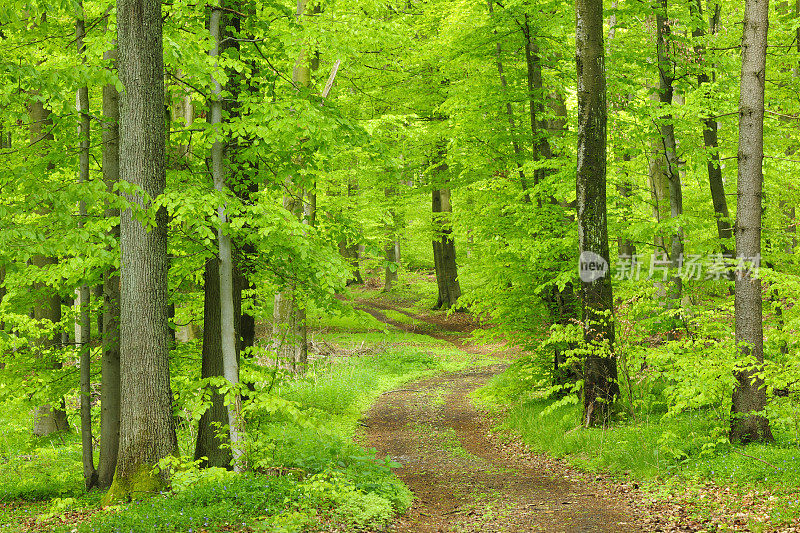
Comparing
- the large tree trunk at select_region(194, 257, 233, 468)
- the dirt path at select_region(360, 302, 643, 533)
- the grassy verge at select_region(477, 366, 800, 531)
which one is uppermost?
the large tree trunk at select_region(194, 257, 233, 468)

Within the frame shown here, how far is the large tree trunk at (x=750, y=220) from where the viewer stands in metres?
7.48

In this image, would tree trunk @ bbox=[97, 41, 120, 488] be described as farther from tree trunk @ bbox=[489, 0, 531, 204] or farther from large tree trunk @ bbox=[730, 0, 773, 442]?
large tree trunk @ bbox=[730, 0, 773, 442]

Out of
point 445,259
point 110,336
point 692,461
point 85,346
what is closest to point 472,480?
point 692,461

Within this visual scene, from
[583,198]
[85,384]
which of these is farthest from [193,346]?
[583,198]

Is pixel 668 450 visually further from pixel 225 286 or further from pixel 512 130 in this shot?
pixel 512 130

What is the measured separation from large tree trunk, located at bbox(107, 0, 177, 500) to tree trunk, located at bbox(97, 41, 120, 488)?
1813mm

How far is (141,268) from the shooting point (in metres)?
6.66

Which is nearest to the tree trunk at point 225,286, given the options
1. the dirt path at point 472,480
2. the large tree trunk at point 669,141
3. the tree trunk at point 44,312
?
the dirt path at point 472,480

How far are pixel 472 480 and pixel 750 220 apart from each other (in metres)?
5.06

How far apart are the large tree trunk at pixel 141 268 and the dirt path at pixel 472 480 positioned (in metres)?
2.95

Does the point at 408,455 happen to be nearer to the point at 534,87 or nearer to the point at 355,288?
the point at 534,87

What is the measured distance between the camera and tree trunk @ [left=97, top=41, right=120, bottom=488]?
329 inches

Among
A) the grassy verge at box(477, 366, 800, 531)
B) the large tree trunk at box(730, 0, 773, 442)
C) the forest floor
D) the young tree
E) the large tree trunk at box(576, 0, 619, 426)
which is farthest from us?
the young tree

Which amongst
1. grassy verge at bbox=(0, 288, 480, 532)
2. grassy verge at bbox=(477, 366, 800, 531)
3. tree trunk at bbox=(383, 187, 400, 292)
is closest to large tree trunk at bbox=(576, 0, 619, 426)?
grassy verge at bbox=(477, 366, 800, 531)
